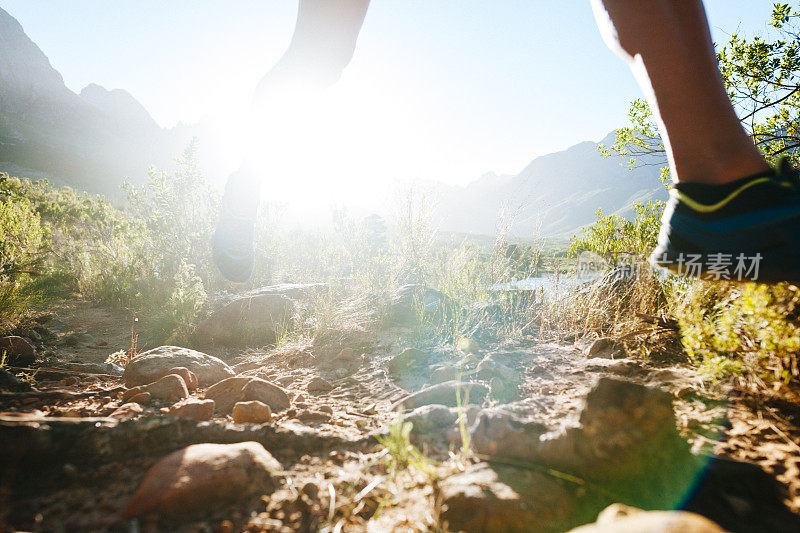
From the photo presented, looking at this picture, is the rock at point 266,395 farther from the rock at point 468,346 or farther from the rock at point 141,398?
the rock at point 468,346

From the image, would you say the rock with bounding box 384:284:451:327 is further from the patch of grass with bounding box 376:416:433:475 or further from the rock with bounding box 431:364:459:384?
the patch of grass with bounding box 376:416:433:475

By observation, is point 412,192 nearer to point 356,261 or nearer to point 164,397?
point 356,261

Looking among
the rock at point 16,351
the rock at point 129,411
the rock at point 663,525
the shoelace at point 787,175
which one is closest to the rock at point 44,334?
the rock at point 16,351

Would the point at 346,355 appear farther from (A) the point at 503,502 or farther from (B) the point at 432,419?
(A) the point at 503,502

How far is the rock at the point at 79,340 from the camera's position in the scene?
308 centimetres

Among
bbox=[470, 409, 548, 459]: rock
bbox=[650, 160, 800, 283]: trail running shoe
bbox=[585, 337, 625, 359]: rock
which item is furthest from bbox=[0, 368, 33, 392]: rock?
bbox=[585, 337, 625, 359]: rock

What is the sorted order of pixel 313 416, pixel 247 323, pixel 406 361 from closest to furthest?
pixel 313 416, pixel 406 361, pixel 247 323

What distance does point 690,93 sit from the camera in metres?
1.20

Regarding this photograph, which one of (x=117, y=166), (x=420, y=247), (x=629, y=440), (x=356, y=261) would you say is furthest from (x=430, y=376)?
(x=117, y=166)

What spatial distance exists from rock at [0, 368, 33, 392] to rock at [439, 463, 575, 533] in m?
1.89

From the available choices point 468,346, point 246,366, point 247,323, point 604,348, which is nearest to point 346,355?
point 246,366

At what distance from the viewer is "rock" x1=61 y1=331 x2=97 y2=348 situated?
10.1 ft

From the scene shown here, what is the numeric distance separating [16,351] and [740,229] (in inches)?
140

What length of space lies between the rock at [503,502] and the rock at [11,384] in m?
1.89
